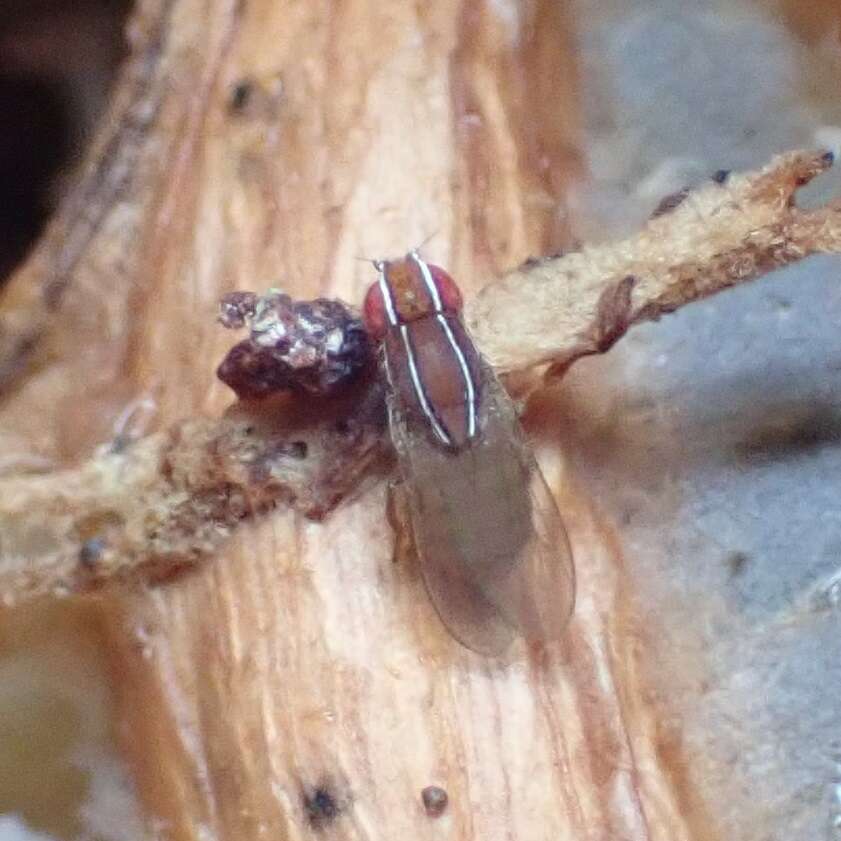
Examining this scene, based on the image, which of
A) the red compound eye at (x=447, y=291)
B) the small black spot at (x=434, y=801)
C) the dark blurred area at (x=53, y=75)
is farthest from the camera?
the dark blurred area at (x=53, y=75)

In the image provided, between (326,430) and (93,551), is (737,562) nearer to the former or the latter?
(326,430)

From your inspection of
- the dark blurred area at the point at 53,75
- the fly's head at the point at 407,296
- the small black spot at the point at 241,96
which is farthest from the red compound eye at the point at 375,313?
the dark blurred area at the point at 53,75

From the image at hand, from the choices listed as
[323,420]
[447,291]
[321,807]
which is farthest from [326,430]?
[321,807]

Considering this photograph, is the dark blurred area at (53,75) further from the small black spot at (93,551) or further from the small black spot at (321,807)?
the small black spot at (321,807)

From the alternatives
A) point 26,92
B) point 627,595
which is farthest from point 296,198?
point 26,92

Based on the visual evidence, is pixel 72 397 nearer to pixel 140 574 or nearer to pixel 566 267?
pixel 140 574

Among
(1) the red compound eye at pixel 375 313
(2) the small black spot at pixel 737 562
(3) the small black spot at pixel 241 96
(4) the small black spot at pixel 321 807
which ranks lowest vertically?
(4) the small black spot at pixel 321 807

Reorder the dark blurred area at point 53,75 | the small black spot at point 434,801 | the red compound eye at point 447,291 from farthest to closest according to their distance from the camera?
the dark blurred area at point 53,75 → the red compound eye at point 447,291 → the small black spot at point 434,801
